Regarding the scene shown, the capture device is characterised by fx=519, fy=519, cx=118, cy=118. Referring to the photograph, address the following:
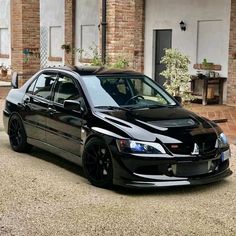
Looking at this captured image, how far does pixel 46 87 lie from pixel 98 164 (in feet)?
6.67

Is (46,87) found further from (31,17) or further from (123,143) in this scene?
(31,17)

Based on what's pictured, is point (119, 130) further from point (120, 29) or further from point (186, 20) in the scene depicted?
point (186, 20)

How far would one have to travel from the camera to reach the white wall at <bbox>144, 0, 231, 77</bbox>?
14766mm

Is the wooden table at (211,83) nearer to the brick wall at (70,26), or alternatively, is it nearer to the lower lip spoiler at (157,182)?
the brick wall at (70,26)

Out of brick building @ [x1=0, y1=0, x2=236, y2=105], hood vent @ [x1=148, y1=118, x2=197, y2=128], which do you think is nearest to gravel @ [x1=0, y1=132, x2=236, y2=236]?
hood vent @ [x1=148, y1=118, x2=197, y2=128]

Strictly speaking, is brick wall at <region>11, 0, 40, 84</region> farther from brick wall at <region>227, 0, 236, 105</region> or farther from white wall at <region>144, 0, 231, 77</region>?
brick wall at <region>227, 0, 236, 105</region>

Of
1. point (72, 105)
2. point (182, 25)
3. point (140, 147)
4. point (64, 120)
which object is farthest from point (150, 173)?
point (182, 25)

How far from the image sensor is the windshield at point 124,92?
6.86 metres

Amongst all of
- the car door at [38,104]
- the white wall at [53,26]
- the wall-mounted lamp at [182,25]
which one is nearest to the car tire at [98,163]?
the car door at [38,104]

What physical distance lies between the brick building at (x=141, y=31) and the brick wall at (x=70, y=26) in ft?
0.07

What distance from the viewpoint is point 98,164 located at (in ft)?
20.5

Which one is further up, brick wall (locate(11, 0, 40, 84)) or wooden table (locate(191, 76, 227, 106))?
brick wall (locate(11, 0, 40, 84))

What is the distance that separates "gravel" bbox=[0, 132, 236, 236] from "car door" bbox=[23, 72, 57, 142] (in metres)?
0.79

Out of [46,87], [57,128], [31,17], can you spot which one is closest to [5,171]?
[57,128]
